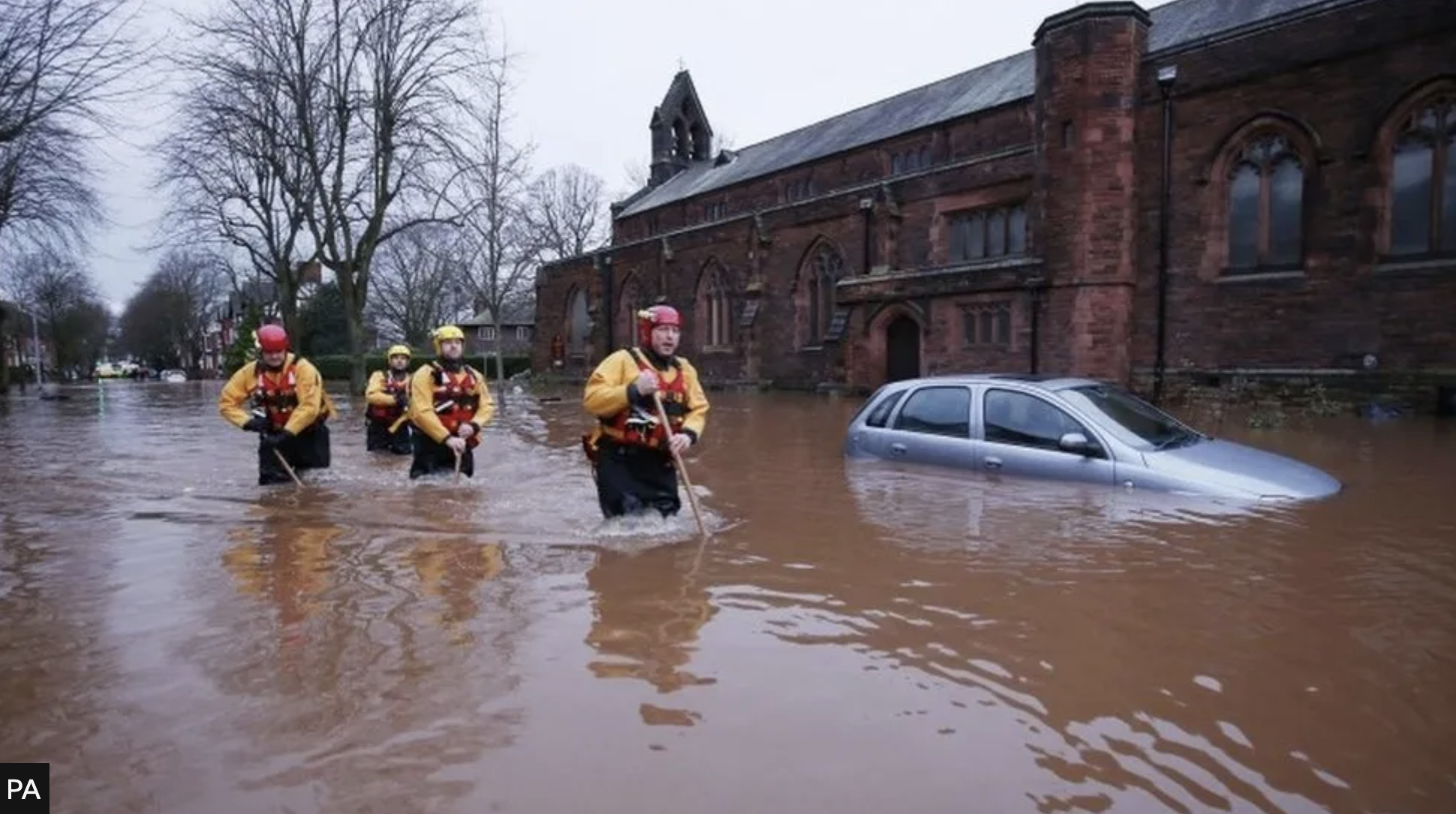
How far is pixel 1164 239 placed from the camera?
18000 mm

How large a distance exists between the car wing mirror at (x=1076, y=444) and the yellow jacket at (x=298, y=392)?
6.75m

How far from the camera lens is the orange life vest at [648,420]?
18.5 ft

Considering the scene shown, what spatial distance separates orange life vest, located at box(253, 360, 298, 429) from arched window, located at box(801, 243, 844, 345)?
2029 centimetres

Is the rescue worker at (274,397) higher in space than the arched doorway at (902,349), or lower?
lower

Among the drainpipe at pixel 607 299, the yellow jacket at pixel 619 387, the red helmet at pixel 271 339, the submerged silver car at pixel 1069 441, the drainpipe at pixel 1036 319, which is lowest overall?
the submerged silver car at pixel 1069 441

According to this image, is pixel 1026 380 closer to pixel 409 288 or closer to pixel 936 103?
pixel 936 103

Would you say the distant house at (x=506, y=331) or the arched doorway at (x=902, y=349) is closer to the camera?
the arched doorway at (x=902, y=349)

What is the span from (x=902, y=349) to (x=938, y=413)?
16.0m

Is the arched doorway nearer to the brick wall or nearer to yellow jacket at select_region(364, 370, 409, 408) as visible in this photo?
the brick wall

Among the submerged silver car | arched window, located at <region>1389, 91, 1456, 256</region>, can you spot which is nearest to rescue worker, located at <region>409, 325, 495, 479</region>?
the submerged silver car

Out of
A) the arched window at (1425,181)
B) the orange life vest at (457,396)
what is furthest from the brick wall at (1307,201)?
the orange life vest at (457,396)

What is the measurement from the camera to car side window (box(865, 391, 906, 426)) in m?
8.45

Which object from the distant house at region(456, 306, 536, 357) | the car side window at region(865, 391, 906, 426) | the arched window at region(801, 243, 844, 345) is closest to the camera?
the car side window at region(865, 391, 906, 426)

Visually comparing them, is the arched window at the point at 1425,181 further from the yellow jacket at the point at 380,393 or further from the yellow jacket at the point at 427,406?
the yellow jacket at the point at 380,393
